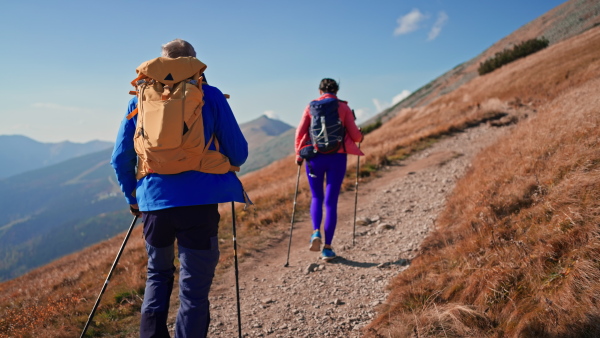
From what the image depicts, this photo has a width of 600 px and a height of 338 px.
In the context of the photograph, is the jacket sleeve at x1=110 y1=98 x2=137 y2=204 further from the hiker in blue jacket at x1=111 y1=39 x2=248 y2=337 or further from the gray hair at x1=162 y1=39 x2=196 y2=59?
the gray hair at x1=162 y1=39 x2=196 y2=59

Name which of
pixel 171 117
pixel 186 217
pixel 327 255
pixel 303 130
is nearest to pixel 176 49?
pixel 171 117

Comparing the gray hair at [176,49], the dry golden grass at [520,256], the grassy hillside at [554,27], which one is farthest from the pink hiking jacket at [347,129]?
the grassy hillside at [554,27]

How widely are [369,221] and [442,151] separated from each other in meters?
8.03

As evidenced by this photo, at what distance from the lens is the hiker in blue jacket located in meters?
2.93

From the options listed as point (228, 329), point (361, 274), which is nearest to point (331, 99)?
point (361, 274)

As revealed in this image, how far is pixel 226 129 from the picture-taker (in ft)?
10.2

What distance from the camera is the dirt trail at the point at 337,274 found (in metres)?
4.55

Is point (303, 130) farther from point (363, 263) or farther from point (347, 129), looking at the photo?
point (363, 263)

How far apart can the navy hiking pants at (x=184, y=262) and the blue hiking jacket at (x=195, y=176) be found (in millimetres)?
101

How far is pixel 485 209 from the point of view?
5207 millimetres

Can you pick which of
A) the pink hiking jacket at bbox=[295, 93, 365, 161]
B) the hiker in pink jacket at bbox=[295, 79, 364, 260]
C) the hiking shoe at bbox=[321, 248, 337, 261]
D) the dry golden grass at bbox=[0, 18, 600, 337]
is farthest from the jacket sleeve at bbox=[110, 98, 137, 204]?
the hiking shoe at bbox=[321, 248, 337, 261]

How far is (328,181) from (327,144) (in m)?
0.66

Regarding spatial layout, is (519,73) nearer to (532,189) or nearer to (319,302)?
(532,189)

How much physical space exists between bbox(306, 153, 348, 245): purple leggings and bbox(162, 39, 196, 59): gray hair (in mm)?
3331
